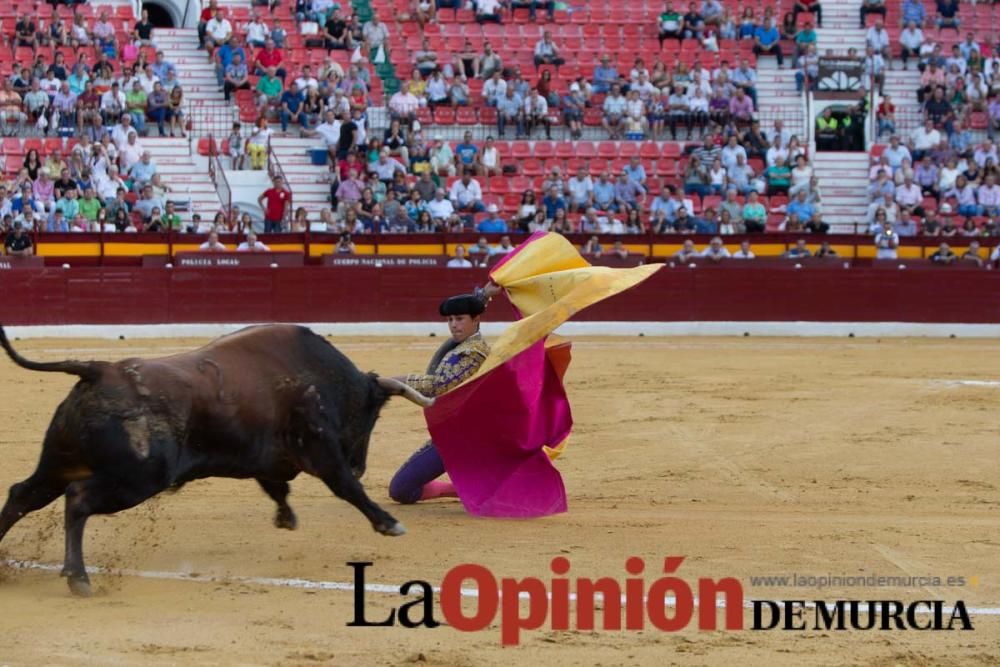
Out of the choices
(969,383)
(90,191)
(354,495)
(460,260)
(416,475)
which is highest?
(90,191)

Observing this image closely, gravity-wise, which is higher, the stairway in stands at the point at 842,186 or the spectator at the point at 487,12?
the spectator at the point at 487,12

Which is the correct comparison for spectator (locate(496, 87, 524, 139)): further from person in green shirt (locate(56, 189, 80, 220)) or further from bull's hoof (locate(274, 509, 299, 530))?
bull's hoof (locate(274, 509, 299, 530))

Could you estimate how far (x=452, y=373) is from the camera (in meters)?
7.75

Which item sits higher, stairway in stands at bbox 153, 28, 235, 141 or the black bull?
stairway in stands at bbox 153, 28, 235, 141

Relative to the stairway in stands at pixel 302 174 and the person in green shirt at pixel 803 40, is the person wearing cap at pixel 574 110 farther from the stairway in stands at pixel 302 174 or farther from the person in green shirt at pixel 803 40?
the person in green shirt at pixel 803 40

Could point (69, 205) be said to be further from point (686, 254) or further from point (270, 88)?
point (686, 254)

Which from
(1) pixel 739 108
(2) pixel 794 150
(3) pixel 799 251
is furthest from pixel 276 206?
(2) pixel 794 150

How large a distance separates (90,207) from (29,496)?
1376 cm

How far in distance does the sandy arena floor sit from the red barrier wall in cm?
549

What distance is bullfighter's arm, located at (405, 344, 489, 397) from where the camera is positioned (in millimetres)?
7750

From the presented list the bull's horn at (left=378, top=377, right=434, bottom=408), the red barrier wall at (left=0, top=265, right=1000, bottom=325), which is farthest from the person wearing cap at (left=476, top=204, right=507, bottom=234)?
the bull's horn at (left=378, top=377, right=434, bottom=408)

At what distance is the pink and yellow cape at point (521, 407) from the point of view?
781 cm

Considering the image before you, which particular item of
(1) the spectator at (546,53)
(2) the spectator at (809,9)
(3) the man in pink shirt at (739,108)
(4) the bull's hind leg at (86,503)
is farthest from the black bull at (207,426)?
(2) the spectator at (809,9)

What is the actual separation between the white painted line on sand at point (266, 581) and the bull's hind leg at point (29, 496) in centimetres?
25
